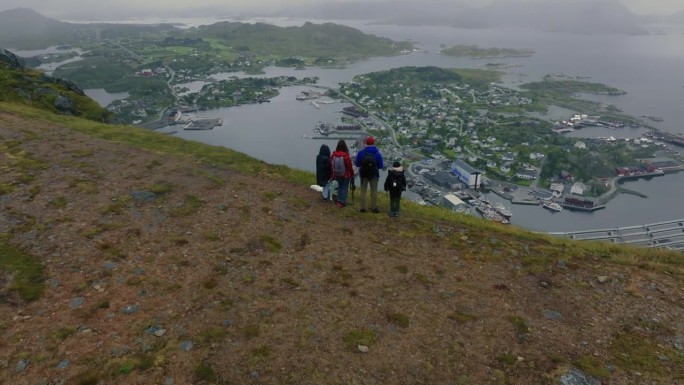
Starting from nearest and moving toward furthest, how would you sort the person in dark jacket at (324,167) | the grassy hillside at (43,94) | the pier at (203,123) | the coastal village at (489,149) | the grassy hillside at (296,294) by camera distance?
1. the grassy hillside at (296,294)
2. the person in dark jacket at (324,167)
3. the grassy hillside at (43,94)
4. the coastal village at (489,149)
5. the pier at (203,123)

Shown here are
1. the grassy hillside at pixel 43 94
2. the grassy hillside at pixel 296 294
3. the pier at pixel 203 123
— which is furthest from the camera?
the pier at pixel 203 123

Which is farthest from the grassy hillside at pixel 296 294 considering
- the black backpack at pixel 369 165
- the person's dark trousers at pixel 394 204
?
the black backpack at pixel 369 165

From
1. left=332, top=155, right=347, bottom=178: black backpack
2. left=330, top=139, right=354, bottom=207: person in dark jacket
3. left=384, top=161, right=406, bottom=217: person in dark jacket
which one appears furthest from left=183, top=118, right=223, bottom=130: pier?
left=384, top=161, right=406, bottom=217: person in dark jacket

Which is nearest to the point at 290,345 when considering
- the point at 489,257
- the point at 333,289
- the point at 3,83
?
the point at 333,289

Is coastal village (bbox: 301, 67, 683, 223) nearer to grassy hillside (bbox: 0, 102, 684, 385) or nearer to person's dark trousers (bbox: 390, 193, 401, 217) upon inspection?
person's dark trousers (bbox: 390, 193, 401, 217)

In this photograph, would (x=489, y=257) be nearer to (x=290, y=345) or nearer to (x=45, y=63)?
(x=290, y=345)

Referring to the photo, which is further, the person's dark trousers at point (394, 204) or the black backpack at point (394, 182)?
the person's dark trousers at point (394, 204)

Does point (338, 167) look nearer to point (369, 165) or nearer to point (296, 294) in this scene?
point (369, 165)

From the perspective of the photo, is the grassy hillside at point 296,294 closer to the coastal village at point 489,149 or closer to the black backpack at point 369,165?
the black backpack at point 369,165

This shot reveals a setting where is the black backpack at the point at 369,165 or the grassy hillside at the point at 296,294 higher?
the black backpack at the point at 369,165
